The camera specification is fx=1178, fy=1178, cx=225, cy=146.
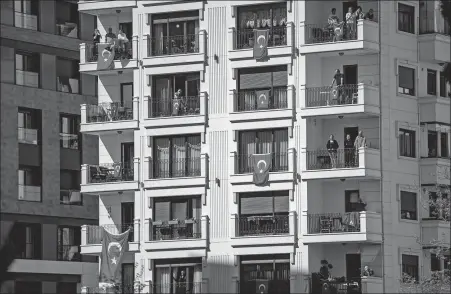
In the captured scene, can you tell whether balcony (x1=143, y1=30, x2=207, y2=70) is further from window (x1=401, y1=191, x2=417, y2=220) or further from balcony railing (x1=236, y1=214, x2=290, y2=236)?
window (x1=401, y1=191, x2=417, y2=220)

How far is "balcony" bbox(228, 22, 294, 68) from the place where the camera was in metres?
58.3

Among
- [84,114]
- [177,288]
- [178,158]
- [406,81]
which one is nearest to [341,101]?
[406,81]

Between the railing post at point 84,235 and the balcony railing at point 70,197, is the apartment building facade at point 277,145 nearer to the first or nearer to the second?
the railing post at point 84,235

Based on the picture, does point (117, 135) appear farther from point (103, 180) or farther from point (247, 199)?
point (247, 199)

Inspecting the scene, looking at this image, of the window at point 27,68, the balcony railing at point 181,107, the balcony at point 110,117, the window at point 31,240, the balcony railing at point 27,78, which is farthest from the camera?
the window at point 27,68

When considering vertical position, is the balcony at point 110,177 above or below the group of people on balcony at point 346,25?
below

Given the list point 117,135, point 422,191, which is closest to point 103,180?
point 117,135

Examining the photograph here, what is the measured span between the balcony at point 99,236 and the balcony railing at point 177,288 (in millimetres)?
2291

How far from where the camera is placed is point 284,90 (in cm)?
5850

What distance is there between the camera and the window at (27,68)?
245 feet

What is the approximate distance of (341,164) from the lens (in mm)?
56656

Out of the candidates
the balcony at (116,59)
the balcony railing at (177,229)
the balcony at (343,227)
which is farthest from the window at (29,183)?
the balcony at (343,227)

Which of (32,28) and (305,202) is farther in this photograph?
(32,28)

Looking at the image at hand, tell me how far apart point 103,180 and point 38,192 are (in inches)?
538
